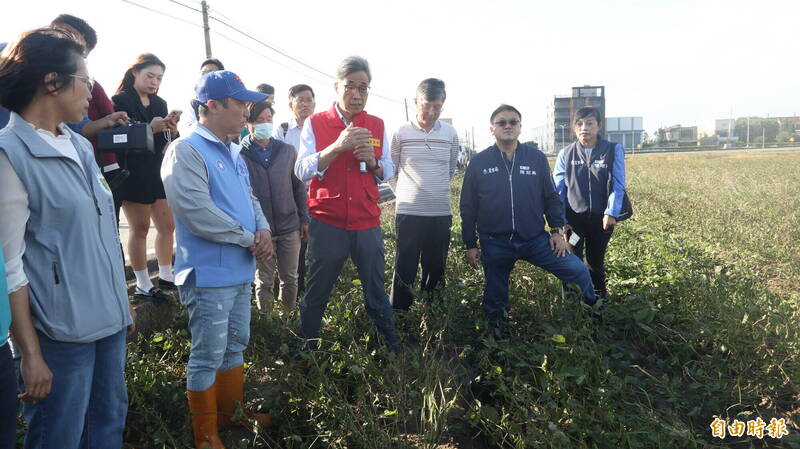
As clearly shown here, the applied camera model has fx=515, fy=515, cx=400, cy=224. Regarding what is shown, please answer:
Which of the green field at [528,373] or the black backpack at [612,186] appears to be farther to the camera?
the black backpack at [612,186]

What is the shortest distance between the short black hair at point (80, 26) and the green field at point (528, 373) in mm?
1859

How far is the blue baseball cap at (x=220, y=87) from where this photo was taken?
2.33 m

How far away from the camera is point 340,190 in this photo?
10.2 ft

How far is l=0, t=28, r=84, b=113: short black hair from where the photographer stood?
159cm

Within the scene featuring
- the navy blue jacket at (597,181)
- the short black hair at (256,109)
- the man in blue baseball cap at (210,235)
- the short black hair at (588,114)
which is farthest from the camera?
the short black hair at (588,114)

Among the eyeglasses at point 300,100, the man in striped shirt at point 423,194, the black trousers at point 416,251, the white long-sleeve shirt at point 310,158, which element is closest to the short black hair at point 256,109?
the white long-sleeve shirt at point 310,158

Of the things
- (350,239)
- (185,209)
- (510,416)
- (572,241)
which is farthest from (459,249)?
(185,209)

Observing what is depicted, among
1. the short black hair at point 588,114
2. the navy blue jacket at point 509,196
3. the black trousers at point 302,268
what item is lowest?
the black trousers at point 302,268

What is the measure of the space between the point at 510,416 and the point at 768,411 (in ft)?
4.53

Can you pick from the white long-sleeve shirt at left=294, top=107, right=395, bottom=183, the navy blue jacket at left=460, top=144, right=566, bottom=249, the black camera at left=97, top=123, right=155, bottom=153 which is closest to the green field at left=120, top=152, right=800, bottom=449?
the navy blue jacket at left=460, top=144, right=566, bottom=249

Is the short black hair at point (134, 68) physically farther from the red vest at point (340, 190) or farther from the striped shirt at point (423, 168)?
the striped shirt at point (423, 168)

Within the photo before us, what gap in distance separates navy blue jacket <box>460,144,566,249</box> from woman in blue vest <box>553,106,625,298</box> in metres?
0.59

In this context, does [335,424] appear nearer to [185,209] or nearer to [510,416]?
[510,416]

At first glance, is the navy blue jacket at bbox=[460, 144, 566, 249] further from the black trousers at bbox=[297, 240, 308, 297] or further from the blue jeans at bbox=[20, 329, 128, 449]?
the blue jeans at bbox=[20, 329, 128, 449]
